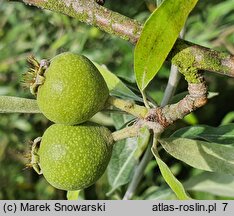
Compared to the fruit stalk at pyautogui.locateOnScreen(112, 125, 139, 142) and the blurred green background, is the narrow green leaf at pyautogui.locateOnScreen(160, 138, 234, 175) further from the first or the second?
the blurred green background

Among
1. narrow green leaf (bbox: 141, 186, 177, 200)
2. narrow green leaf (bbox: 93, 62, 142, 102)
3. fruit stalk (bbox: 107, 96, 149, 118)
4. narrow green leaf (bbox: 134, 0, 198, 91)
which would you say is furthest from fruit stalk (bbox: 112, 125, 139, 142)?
narrow green leaf (bbox: 141, 186, 177, 200)

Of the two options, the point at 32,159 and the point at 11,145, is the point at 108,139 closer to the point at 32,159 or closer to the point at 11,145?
the point at 32,159

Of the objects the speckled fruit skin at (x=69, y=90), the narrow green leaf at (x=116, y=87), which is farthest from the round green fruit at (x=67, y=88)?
the narrow green leaf at (x=116, y=87)

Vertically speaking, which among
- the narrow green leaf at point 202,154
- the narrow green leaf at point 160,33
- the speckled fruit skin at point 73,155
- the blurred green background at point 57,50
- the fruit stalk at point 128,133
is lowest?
the blurred green background at point 57,50

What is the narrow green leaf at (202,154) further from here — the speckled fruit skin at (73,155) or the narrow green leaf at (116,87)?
the narrow green leaf at (116,87)

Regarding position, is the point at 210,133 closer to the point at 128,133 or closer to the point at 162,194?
the point at 128,133

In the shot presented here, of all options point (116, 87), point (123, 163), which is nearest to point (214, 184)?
point (123, 163)
